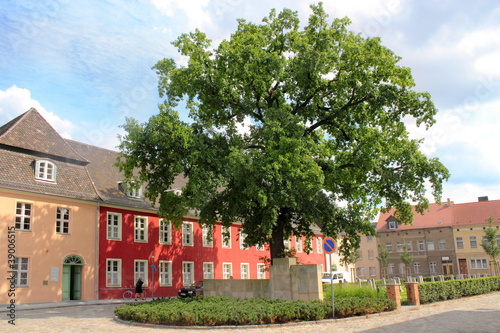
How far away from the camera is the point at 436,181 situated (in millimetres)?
21812

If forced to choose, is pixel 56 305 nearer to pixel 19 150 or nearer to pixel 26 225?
pixel 26 225

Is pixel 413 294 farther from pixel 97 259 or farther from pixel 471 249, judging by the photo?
pixel 471 249

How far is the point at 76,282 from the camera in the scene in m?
30.1

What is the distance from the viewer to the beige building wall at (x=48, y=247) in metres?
26.6

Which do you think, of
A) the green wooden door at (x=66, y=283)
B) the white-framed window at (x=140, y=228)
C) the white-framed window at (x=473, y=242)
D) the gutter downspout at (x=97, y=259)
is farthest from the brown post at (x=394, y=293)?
the white-framed window at (x=473, y=242)

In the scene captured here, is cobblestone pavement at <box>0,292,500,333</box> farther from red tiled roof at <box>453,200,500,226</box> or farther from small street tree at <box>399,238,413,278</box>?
red tiled roof at <box>453,200,500,226</box>

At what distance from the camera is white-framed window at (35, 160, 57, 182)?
93.5ft

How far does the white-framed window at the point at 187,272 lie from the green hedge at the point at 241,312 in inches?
782

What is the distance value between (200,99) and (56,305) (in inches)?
535

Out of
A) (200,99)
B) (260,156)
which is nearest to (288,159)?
(260,156)

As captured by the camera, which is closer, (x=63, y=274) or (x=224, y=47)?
(x=224, y=47)

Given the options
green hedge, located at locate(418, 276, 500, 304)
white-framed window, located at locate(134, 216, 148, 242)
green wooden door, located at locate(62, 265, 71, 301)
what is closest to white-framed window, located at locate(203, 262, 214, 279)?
white-framed window, located at locate(134, 216, 148, 242)

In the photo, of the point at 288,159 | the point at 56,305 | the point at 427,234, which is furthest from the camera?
the point at 427,234

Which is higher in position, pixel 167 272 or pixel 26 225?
pixel 26 225
